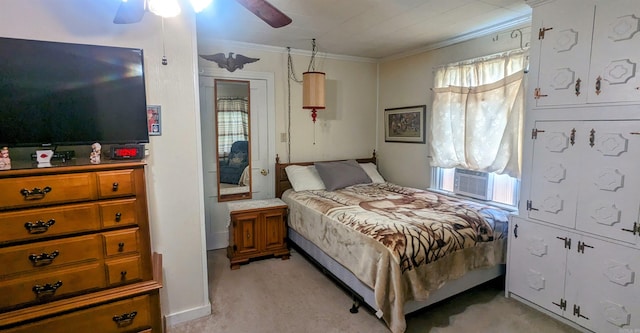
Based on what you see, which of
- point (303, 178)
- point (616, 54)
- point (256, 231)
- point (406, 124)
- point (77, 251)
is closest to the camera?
point (77, 251)

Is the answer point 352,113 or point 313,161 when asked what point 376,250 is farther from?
point 352,113

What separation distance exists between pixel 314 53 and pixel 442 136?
6.19 feet

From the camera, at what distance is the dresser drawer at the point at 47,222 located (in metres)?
1.45

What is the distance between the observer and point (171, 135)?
2195 millimetres

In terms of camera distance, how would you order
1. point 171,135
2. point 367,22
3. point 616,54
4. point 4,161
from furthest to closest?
point 367,22, point 171,135, point 616,54, point 4,161

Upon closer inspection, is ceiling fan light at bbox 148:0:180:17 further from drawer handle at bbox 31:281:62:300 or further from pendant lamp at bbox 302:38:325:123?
pendant lamp at bbox 302:38:325:123

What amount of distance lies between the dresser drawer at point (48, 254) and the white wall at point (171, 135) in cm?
56

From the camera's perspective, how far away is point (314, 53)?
13.6 ft

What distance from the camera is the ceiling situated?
101 inches

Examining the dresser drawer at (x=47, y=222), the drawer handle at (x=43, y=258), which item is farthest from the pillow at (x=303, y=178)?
the drawer handle at (x=43, y=258)

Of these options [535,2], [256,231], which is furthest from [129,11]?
[535,2]

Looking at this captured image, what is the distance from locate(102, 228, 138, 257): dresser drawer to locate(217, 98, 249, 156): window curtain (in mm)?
2125

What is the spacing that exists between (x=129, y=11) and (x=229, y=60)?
1976 mm

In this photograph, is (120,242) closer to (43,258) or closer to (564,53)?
(43,258)
